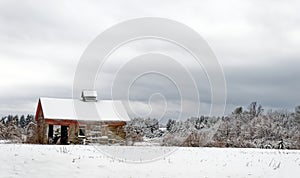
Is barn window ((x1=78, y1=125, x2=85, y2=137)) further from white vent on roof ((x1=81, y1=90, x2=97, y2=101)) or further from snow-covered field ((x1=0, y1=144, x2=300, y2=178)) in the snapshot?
snow-covered field ((x1=0, y1=144, x2=300, y2=178))

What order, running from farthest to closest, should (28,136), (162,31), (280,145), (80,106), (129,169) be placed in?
(280,145), (80,106), (28,136), (162,31), (129,169)

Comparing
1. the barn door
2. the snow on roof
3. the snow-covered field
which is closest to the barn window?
the snow on roof

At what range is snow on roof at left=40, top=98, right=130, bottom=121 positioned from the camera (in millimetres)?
33219

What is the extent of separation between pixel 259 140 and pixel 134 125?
19119mm

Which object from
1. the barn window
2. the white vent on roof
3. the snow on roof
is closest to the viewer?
the barn window

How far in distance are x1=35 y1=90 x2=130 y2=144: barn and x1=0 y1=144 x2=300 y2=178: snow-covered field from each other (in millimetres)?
12677

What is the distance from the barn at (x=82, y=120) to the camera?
30828 millimetres

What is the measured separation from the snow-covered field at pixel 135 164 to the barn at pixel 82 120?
1268cm

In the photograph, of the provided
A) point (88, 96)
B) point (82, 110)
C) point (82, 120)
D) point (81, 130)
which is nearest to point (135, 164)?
point (82, 120)

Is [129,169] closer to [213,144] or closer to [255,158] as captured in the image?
[255,158]

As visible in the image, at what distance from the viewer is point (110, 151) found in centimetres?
1845

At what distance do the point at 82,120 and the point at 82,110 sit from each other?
1.76m

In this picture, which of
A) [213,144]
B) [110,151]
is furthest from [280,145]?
[110,151]

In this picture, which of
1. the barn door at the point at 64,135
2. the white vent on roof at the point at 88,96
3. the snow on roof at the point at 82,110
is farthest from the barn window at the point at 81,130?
the white vent on roof at the point at 88,96
